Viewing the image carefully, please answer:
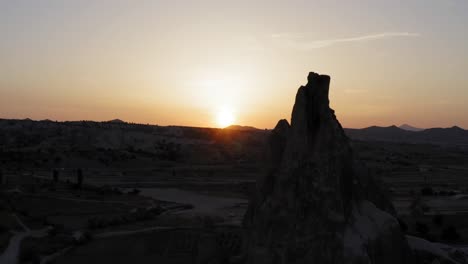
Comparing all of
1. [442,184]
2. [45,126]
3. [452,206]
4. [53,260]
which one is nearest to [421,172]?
[442,184]

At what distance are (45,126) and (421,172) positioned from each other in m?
87.9

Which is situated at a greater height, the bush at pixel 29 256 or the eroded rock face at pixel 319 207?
the eroded rock face at pixel 319 207

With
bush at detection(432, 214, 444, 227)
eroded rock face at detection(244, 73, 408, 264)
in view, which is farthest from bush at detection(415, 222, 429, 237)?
eroded rock face at detection(244, 73, 408, 264)

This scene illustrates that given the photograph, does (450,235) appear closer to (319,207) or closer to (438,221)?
(438,221)

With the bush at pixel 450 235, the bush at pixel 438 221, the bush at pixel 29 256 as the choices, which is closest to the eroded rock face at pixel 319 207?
the bush at pixel 29 256

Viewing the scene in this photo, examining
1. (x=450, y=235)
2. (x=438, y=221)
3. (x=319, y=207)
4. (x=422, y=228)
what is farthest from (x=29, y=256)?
(x=438, y=221)

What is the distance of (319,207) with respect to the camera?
12.3m

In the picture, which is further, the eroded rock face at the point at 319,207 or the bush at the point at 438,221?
the bush at the point at 438,221

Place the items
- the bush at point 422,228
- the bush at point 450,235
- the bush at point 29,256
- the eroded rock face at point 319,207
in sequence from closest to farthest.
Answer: the eroded rock face at point 319,207
the bush at point 29,256
the bush at point 450,235
the bush at point 422,228

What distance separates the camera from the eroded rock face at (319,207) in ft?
39.6

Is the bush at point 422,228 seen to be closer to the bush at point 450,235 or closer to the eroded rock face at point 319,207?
the bush at point 450,235

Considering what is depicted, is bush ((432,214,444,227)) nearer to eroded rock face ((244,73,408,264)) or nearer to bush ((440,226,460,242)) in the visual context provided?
bush ((440,226,460,242))

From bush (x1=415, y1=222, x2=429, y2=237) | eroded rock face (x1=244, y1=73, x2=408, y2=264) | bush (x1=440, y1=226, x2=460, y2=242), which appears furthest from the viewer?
bush (x1=415, y1=222, x2=429, y2=237)

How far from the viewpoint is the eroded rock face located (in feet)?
39.6
